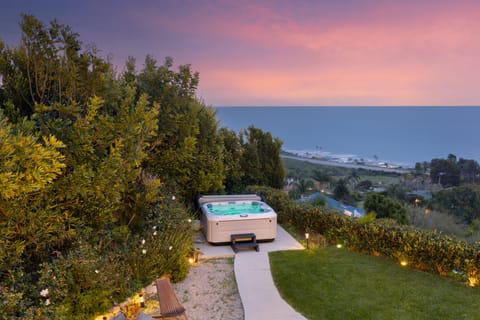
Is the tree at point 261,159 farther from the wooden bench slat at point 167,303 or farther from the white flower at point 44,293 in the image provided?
the white flower at point 44,293

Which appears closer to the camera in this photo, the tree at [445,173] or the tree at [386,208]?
the tree at [386,208]

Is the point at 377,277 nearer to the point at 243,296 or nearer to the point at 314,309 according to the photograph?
the point at 314,309

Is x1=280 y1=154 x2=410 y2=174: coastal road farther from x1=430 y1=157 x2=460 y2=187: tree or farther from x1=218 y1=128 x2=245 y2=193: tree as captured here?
x1=218 y1=128 x2=245 y2=193: tree

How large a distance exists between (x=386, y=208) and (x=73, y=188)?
11.7m

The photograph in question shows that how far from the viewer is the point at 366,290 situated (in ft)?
18.2

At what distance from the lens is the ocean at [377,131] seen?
60.2 meters

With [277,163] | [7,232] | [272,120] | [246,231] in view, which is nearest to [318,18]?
[277,163]

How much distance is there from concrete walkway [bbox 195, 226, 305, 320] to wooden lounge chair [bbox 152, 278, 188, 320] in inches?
42.7

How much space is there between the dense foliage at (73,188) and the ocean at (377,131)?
4249 cm

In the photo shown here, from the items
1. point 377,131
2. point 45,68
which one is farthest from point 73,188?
point 377,131

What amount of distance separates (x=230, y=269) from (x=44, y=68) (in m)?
5.15

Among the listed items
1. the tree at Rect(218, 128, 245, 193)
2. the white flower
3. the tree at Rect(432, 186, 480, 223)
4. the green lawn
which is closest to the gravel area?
the green lawn

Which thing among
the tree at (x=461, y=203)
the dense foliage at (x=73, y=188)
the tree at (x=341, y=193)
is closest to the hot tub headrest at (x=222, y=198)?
the dense foliage at (x=73, y=188)

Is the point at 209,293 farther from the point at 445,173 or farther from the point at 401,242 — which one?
the point at 445,173
